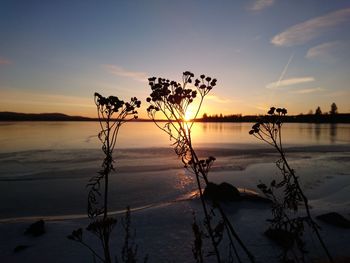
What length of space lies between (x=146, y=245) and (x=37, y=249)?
269cm

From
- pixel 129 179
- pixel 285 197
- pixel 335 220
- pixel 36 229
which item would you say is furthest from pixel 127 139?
pixel 285 197

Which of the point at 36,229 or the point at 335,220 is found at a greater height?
the point at 335,220

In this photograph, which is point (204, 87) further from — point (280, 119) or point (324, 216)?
point (324, 216)

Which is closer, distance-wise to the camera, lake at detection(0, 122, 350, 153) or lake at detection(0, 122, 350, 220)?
lake at detection(0, 122, 350, 220)

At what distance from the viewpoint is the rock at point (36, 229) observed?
356 inches

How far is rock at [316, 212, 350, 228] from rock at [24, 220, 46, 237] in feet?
26.9

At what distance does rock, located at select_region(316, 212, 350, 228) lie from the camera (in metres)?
9.37

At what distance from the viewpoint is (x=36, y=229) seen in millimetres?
9156

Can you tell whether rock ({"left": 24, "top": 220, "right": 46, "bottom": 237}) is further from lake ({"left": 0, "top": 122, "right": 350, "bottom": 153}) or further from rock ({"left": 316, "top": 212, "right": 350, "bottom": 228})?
lake ({"left": 0, "top": 122, "right": 350, "bottom": 153})

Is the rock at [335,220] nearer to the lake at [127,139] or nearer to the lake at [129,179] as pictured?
the lake at [129,179]

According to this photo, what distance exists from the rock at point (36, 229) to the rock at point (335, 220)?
8.21 meters

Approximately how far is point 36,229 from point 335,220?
8.58 m

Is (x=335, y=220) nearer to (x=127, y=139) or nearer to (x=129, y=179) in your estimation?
(x=129, y=179)

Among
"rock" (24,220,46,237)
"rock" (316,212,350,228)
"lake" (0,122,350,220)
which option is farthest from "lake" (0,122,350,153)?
"rock" (316,212,350,228)
